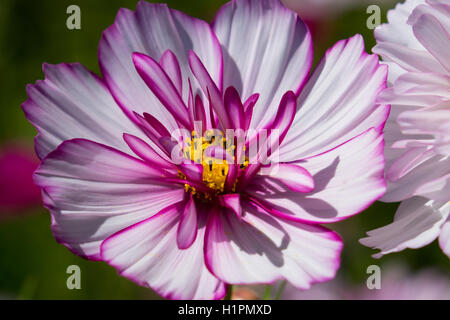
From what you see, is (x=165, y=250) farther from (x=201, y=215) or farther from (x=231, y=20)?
(x=231, y=20)

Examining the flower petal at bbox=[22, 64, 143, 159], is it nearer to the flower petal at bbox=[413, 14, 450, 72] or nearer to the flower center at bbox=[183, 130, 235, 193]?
the flower center at bbox=[183, 130, 235, 193]

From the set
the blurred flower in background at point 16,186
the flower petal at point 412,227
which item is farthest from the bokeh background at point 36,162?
the flower petal at point 412,227

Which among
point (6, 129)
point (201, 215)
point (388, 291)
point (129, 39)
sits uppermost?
point (129, 39)

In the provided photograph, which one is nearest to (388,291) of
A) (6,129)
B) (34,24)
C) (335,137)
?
(335,137)

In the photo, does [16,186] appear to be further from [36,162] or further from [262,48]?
[262,48]

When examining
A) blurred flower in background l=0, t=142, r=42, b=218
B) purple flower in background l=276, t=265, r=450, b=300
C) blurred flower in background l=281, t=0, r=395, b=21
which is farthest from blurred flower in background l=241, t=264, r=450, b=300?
blurred flower in background l=281, t=0, r=395, b=21

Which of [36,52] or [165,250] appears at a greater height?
[165,250]

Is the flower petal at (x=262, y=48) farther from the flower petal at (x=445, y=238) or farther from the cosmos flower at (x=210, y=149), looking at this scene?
the flower petal at (x=445, y=238)
